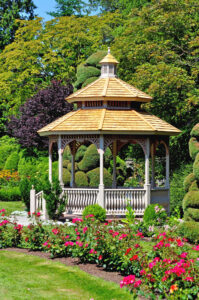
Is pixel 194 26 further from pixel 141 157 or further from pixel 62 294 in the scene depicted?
pixel 62 294

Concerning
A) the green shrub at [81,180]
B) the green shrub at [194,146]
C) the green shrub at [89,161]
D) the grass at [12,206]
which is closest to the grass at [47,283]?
the green shrub at [194,146]

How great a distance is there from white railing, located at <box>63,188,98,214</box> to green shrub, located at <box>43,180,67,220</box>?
0.81 metres

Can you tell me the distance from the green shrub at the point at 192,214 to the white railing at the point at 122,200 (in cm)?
446

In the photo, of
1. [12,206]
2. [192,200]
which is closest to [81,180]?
[12,206]

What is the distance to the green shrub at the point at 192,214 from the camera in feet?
43.8

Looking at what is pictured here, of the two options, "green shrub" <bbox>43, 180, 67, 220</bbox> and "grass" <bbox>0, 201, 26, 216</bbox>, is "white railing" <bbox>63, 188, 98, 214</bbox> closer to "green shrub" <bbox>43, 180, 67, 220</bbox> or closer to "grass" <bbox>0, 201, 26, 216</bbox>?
"green shrub" <bbox>43, 180, 67, 220</bbox>

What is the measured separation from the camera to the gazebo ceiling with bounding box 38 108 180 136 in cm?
1784

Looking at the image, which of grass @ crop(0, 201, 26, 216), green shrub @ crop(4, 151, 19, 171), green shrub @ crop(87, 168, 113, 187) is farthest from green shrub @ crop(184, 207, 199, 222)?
green shrub @ crop(4, 151, 19, 171)

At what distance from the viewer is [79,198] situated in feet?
60.4

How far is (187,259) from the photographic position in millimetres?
8711

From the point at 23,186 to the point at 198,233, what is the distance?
9.08 m

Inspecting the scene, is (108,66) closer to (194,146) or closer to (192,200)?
(194,146)

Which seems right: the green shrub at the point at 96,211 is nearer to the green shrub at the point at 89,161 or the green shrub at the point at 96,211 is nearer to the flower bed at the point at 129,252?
the flower bed at the point at 129,252

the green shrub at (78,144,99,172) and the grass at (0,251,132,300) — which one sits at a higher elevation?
the green shrub at (78,144,99,172)
